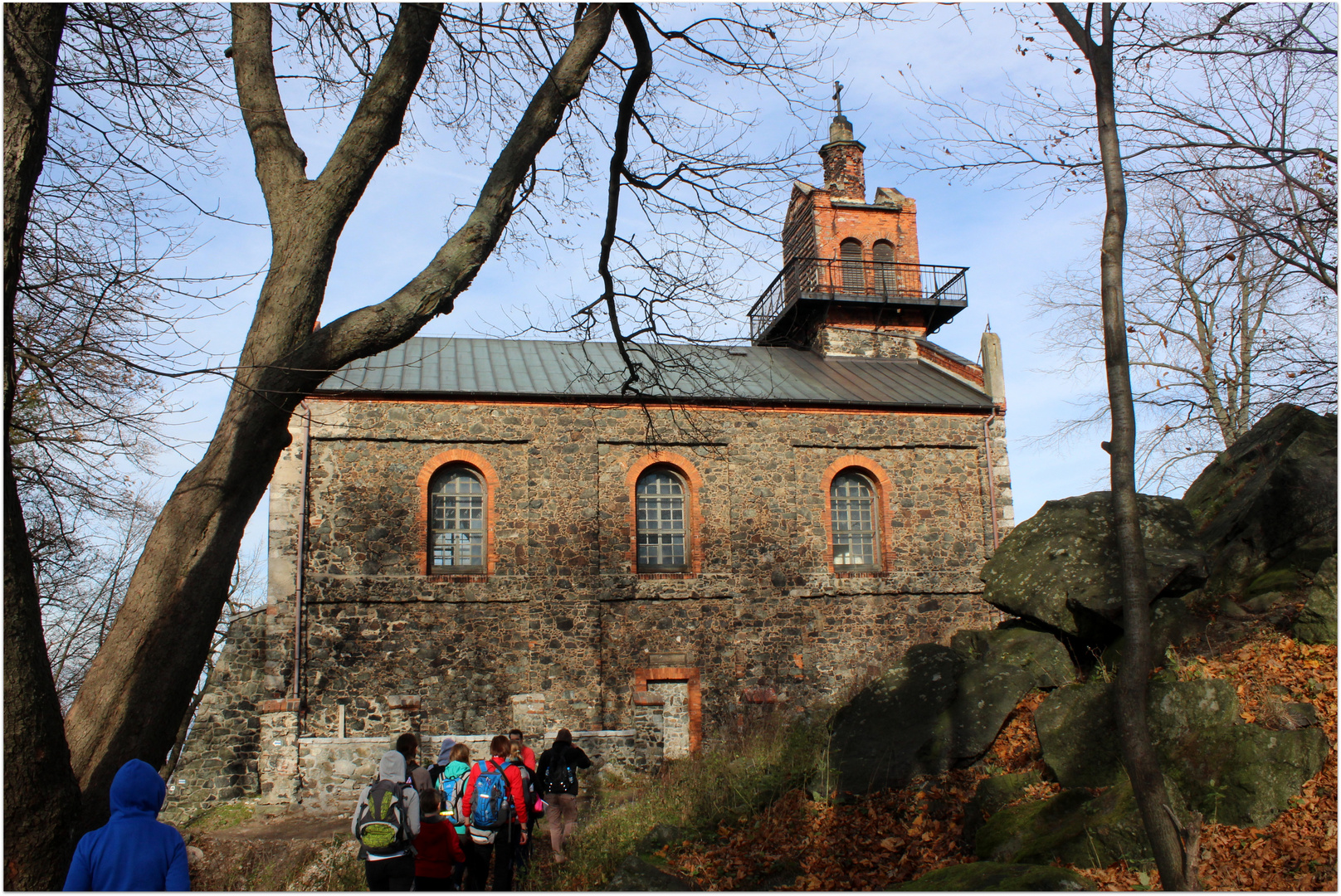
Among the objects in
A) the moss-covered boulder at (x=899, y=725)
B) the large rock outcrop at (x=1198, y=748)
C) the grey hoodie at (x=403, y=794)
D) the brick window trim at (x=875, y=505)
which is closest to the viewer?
the grey hoodie at (x=403, y=794)

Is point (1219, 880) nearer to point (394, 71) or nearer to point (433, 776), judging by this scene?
point (433, 776)

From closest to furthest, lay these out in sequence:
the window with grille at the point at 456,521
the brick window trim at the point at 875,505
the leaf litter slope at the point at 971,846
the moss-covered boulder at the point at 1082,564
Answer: the leaf litter slope at the point at 971,846 < the moss-covered boulder at the point at 1082,564 < the window with grille at the point at 456,521 < the brick window trim at the point at 875,505

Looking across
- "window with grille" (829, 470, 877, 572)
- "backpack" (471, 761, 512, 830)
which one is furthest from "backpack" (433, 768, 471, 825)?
"window with grille" (829, 470, 877, 572)

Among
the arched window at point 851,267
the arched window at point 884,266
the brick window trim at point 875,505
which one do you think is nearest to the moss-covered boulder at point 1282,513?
the brick window trim at point 875,505

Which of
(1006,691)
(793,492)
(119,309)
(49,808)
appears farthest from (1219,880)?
(793,492)

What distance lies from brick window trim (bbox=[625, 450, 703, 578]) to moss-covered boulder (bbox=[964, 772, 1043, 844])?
24.5ft

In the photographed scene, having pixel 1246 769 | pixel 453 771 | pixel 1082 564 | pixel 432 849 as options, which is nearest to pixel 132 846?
pixel 432 849

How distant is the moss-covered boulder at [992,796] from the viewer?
7.18 m

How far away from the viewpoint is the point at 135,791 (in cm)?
356

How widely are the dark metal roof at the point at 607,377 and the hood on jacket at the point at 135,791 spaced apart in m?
9.83

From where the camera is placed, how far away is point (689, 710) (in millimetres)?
13891

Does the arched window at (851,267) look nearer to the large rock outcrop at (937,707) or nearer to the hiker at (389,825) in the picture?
the large rock outcrop at (937,707)

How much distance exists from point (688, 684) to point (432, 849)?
26.9 feet

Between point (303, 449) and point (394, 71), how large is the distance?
33.4ft
